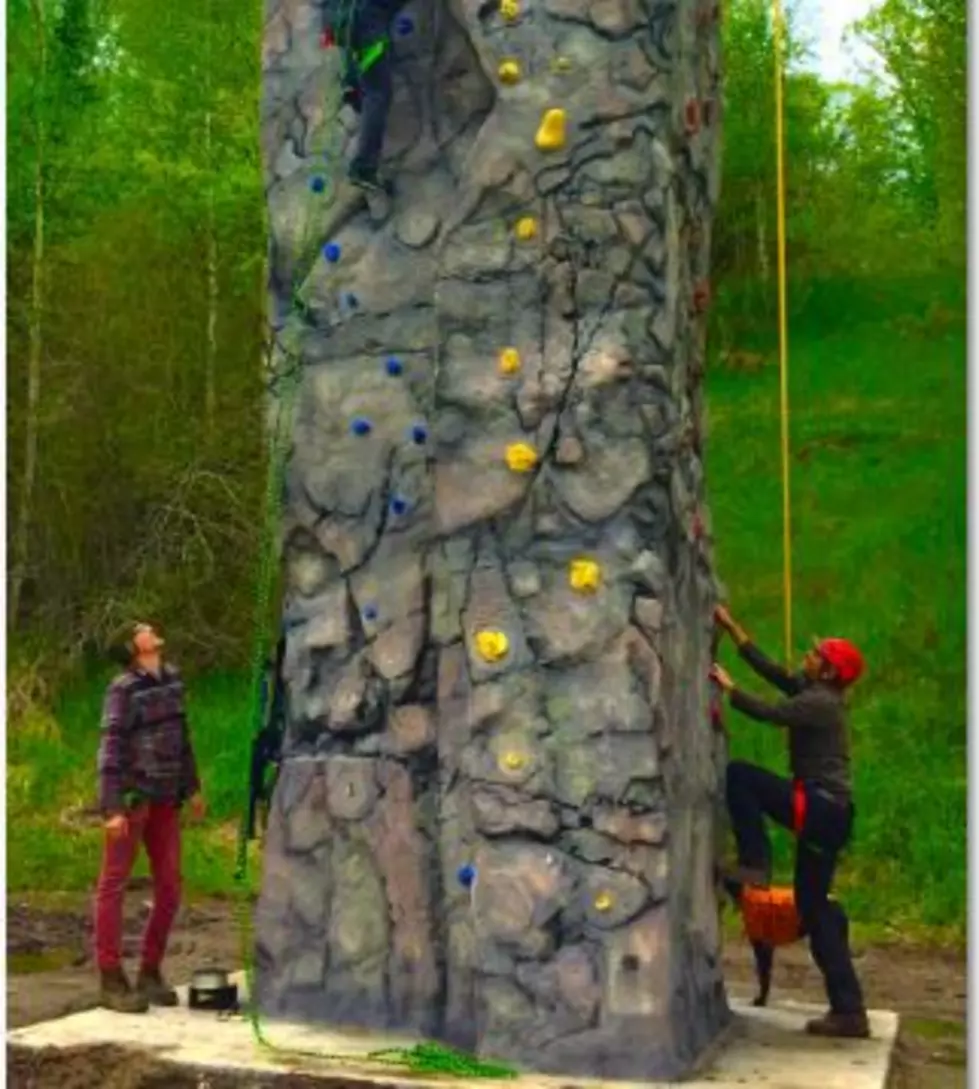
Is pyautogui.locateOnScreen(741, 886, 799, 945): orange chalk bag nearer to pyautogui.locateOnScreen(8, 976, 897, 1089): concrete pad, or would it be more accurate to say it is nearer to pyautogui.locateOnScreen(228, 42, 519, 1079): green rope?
pyautogui.locateOnScreen(8, 976, 897, 1089): concrete pad

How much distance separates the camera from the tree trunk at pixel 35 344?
13.2 meters

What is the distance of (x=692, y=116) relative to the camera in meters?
5.43

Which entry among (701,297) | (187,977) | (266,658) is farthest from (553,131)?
(187,977)

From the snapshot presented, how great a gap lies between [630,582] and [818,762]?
927 millimetres

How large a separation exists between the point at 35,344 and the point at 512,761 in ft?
28.9

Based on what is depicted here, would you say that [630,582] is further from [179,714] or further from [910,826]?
[910,826]

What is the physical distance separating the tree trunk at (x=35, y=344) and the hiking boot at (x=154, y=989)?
783 cm

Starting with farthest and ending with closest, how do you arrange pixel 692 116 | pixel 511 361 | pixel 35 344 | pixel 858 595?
1. pixel 35 344
2. pixel 858 595
3. pixel 692 116
4. pixel 511 361

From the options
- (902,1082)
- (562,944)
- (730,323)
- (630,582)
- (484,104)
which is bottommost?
(902,1082)

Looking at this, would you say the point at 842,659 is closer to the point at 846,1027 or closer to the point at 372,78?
the point at 846,1027

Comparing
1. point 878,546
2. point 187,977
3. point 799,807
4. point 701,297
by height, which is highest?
point 701,297

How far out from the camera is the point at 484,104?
17.7 feet

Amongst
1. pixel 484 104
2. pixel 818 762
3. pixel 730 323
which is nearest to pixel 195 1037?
pixel 818 762

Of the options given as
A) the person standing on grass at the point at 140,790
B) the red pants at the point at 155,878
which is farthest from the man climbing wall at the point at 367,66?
the red pants at the point at 155,878
